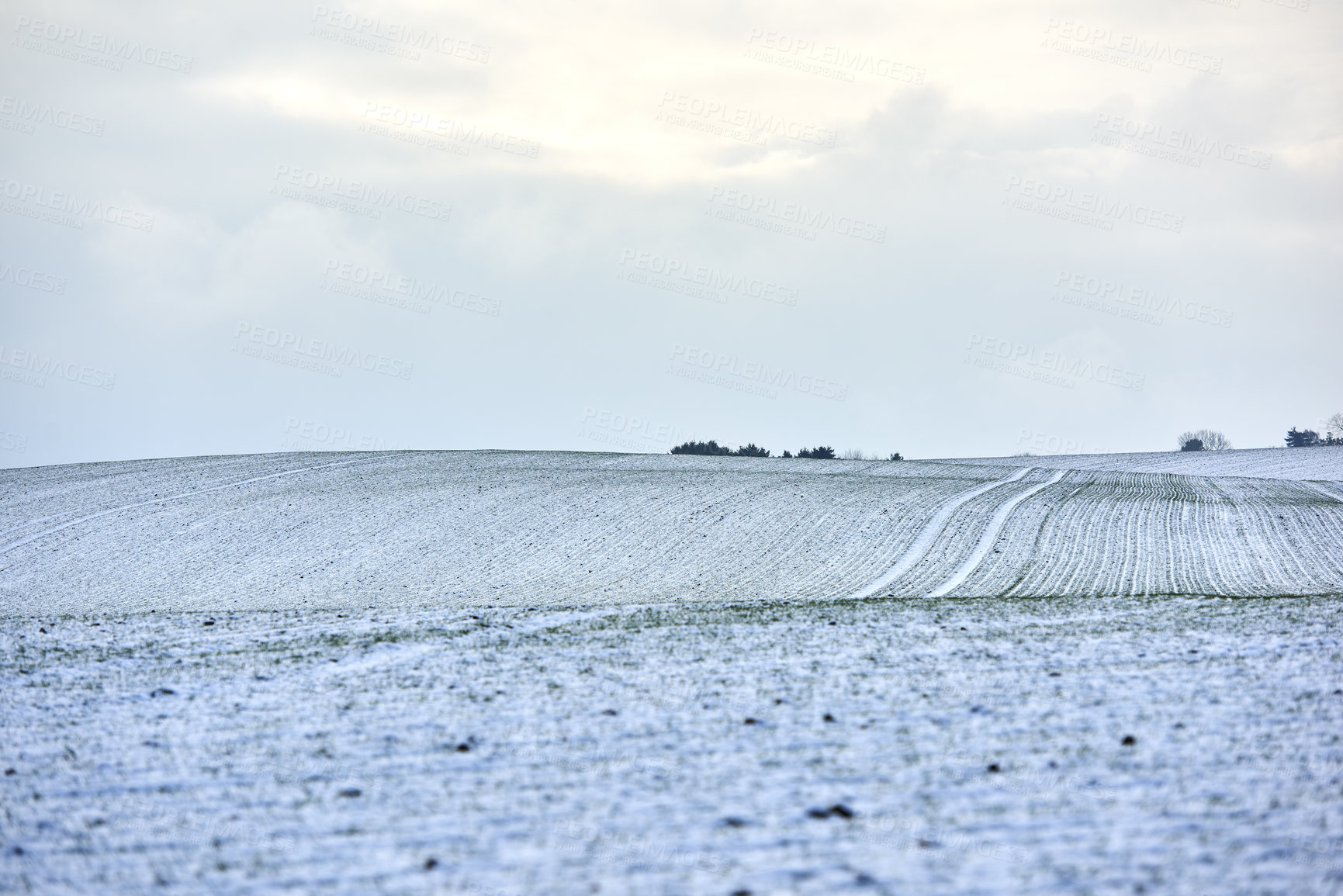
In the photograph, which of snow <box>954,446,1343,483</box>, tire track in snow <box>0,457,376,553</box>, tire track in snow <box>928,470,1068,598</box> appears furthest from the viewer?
snow <box>954,446,1343,483</box>

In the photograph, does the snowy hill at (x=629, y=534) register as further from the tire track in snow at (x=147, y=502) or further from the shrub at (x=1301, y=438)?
the shrub at (x=1301, y=438)

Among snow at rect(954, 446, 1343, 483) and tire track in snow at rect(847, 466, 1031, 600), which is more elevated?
snow at rect(954, 446, 1343, 483)

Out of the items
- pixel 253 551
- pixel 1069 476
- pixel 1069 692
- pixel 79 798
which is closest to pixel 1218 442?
pixel 1069 476

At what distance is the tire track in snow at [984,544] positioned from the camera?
19250 millimetres

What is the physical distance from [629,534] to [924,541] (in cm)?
658

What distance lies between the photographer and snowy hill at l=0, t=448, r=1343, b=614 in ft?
66.6

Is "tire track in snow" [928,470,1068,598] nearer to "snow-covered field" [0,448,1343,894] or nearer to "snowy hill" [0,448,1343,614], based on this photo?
"snowy hill" [0,448,1343,614]

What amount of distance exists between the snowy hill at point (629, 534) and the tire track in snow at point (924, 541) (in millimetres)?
80

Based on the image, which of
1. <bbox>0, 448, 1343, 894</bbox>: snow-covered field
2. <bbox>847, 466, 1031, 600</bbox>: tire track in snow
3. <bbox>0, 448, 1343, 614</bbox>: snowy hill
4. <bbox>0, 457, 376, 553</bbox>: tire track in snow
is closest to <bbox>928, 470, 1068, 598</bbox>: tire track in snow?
<bbox>0, 448, 1343, 614</bbox>: snowy hill

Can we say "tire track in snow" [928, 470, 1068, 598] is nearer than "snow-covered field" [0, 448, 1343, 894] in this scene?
No

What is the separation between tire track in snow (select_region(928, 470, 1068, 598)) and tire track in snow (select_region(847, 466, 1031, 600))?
0.94 meters

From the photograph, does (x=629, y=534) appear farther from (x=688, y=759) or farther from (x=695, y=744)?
(x=688, y=759)

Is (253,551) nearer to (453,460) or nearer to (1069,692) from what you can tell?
(453,460)

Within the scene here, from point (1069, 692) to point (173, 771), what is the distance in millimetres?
7071
